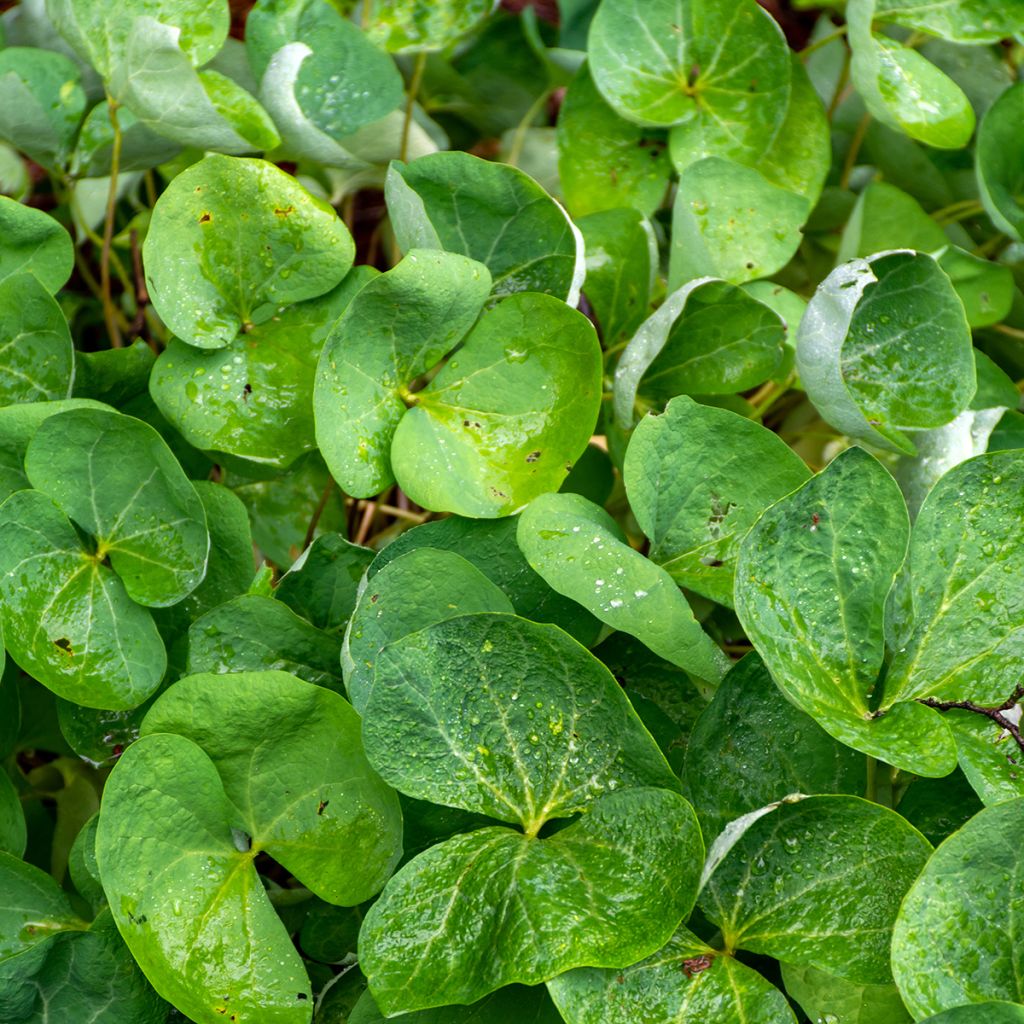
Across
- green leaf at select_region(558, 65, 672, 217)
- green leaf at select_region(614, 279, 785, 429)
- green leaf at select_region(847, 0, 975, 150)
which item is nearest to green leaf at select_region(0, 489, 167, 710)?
green leaf at select_region(614, 279, 785, 429)

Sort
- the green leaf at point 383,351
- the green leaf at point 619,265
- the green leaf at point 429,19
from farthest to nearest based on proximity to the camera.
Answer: the green leaf at point 429,19 → the green leaf at point 619,265 → the green leaf at point 383,351

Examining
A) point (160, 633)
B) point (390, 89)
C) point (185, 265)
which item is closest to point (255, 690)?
point (160, 633)

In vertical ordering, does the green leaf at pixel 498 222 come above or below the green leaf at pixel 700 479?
above

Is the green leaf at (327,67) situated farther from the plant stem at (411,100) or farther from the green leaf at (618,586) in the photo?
the green leaf at (618,586)

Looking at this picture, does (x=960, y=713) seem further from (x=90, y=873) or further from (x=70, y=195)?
(x=70, y=195)

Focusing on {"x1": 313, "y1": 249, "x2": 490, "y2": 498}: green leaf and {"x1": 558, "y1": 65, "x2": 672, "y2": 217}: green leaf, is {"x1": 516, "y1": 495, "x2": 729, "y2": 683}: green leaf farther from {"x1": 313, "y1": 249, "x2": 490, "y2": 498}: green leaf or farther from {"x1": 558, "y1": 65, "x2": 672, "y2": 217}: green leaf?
{"x1": 558, "y1": 65, "x2": 672, "y2": 217}: green leaf

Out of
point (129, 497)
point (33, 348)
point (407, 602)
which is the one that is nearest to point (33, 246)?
point (33, 348)

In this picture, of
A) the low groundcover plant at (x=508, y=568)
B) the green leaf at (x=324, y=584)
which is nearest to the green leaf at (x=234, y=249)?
the low groundcover plant at (x=508, y=568)
